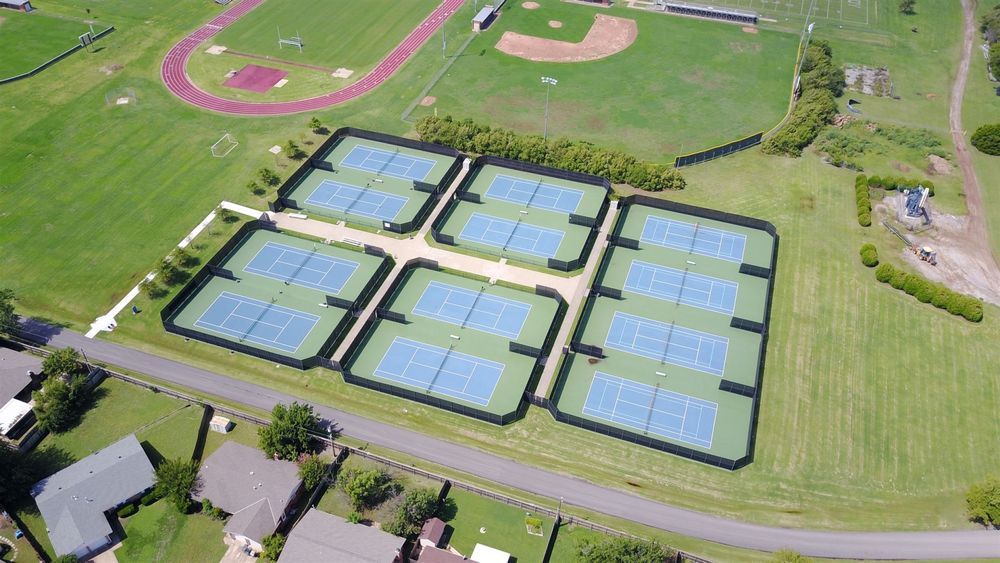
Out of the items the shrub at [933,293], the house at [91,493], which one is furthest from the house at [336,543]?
the shrub at [933,293]

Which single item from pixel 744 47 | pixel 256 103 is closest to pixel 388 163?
pixel 256 103

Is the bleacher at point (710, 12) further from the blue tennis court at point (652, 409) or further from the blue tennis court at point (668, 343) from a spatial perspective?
the blue tennis court at point (652, 409)

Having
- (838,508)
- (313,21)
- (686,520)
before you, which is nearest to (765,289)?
(838,508)

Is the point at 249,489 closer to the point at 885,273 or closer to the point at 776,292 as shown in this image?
the point at 776,292

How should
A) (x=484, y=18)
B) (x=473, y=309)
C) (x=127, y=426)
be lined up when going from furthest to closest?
(x=484, y=18)
(x=473, y=309)
(x=127, y=426)

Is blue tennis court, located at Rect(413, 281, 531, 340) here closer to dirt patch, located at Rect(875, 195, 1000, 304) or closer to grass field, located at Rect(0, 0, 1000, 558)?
grass field, located at Rect(0, 0, 1000, 558)

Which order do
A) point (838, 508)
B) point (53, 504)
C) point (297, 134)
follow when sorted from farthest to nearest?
point (297, 134)
point (838, 508)
point (53, 504)

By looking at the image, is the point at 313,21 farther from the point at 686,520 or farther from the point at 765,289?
the point at 686,520

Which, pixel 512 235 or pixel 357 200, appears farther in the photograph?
pixel 357 200
